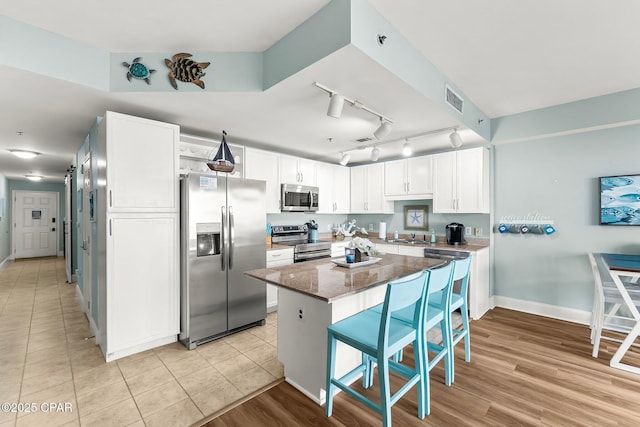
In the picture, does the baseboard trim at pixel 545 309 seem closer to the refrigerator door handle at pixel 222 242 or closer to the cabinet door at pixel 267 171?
the cabinet door at pixel 267 171

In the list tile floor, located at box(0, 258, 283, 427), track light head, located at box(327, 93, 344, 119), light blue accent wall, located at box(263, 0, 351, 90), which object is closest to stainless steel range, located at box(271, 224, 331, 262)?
tile floor, located at box(0, 258, 283, 427)

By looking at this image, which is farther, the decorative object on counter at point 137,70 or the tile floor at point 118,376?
the decorative object on counter at point 137,70

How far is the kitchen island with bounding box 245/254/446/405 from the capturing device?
75.2 inches

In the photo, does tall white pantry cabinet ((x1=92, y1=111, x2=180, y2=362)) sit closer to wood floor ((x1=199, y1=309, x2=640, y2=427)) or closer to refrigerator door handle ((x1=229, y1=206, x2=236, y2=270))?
refrigerator door handle ((x1=229, y1=206, x2=236, y2=270))

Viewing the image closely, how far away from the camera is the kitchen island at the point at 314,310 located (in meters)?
1.91

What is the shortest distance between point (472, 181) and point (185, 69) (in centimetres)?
369

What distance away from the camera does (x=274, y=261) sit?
12.2 feet

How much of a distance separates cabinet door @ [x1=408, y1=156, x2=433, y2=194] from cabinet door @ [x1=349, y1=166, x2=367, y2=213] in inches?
35.3

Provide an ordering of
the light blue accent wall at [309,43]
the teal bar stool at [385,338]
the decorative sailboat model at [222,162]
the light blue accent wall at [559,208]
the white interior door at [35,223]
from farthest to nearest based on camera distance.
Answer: the white interior door at [35,223]
the light blue accent wall at [559,208]
the decorative sailboat model at [222,162]
the light blue accent wall at [309,43]
the teal bar stool at [385,338]

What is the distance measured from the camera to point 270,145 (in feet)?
13.8

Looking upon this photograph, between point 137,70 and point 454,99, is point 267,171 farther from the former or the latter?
point 454,99

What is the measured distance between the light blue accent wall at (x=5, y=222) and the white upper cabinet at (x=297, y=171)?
7.85 metres

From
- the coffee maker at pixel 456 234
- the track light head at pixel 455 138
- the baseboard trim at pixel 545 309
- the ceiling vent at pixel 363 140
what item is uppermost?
the ceiling vent at pixel 363 140

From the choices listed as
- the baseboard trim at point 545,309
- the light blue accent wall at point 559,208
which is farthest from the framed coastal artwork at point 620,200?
the baseboard trim at point 545,309
